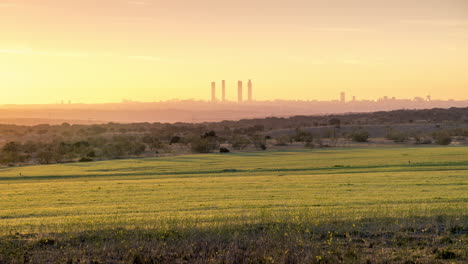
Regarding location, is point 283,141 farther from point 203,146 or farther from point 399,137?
point 399,137

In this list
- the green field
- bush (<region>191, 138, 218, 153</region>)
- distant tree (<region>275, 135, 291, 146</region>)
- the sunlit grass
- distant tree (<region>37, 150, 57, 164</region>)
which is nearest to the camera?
the green field

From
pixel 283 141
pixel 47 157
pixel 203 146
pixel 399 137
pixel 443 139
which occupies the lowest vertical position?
Result: pixel 47 157

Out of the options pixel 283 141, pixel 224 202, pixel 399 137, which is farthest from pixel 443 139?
pixel 224 202

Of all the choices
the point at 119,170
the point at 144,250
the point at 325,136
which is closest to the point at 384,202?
the point at 144,250

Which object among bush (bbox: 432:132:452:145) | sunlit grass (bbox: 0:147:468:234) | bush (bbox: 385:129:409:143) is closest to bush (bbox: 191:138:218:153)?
bush (bbox: 385:129:409:143)

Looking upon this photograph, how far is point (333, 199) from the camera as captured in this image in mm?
20156

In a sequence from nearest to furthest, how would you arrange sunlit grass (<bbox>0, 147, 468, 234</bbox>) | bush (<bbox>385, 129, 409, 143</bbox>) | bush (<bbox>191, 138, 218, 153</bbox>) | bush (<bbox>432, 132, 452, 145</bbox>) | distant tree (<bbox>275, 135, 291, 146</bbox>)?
sunlit grass (<bbox>0, 147, 468, 234</bbox>) → bush (<bbox>191, 138, 218, 153</bbox>) → bush (<bbox>432, 132, 452, 145</bbox>) → distant tree (<bbox>275, 135, 291, 146</bbox>) → bush (<bbox>385, 129, 409, 143</bbox>)

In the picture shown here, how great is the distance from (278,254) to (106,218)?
23.0 ft

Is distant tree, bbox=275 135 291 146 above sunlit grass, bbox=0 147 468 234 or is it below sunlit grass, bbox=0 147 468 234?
below

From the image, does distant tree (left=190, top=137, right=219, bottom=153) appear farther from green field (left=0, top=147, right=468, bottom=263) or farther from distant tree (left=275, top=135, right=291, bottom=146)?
green field (left=0, top=147, right=468, bottom=263)

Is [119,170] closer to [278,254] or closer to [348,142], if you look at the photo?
[278,254]

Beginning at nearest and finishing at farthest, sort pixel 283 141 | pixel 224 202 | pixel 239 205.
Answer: pixel 239 205 → pixel 224 202 → pixel 283 141

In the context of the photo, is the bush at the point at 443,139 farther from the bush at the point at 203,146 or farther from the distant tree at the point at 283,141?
the bush at the point at 203,146

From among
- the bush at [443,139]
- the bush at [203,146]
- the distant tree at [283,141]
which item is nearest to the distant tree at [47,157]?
the bush at [203,146]
